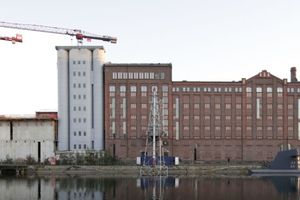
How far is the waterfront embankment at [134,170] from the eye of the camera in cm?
8688

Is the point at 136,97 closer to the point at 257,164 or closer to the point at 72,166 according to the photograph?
the point at 72,166

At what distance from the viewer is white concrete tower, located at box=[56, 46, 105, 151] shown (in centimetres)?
10088

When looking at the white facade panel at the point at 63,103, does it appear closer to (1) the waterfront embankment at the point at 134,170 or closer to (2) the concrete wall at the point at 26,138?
(2) the concrete wall at the point at 26,138

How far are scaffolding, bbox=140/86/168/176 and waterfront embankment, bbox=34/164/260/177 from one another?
5.47 ft

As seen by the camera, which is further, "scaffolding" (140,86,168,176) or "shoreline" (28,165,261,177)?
"shoreline" (28,165,261,177)

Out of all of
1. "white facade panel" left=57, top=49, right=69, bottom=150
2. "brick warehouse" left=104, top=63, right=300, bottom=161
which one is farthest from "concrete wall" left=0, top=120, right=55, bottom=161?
"brick warehouse" left=104, top=63, right=300, bottom=161

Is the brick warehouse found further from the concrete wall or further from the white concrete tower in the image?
the concrete wall

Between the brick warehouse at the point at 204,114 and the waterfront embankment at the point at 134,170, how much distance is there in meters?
11.5

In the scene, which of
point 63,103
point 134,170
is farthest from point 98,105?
point 134,170

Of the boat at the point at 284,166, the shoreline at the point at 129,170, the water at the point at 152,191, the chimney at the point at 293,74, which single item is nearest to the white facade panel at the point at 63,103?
the shoreline at the point at 129,170

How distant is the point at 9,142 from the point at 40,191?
48009 millimetres

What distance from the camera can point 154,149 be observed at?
3474 inches

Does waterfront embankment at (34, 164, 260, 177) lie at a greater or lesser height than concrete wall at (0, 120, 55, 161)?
lesser

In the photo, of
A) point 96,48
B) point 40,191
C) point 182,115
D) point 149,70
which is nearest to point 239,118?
point 182,115
